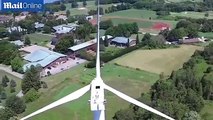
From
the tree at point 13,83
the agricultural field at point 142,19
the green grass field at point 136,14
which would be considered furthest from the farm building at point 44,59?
the green grass field at point 136,14

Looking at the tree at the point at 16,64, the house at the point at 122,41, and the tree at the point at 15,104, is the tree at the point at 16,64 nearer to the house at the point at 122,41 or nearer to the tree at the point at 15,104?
the tree at the point at 15,104

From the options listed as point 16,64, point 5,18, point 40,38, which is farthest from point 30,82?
point 5,18

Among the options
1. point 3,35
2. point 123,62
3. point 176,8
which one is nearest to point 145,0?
point 176,8

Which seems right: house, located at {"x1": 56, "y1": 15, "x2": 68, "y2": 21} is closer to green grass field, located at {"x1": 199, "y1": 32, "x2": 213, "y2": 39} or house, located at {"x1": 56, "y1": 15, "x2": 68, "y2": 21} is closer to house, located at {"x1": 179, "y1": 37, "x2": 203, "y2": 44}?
green grass field, located at {"x1": 199, "y1": 32, "x2": 213, "y2": 39}

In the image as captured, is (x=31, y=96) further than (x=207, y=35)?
No

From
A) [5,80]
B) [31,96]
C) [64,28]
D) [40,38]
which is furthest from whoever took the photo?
[64,28]

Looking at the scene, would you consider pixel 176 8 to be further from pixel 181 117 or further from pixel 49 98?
pixel 181 117

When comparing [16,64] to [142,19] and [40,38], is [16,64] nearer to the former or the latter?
[40,38]
